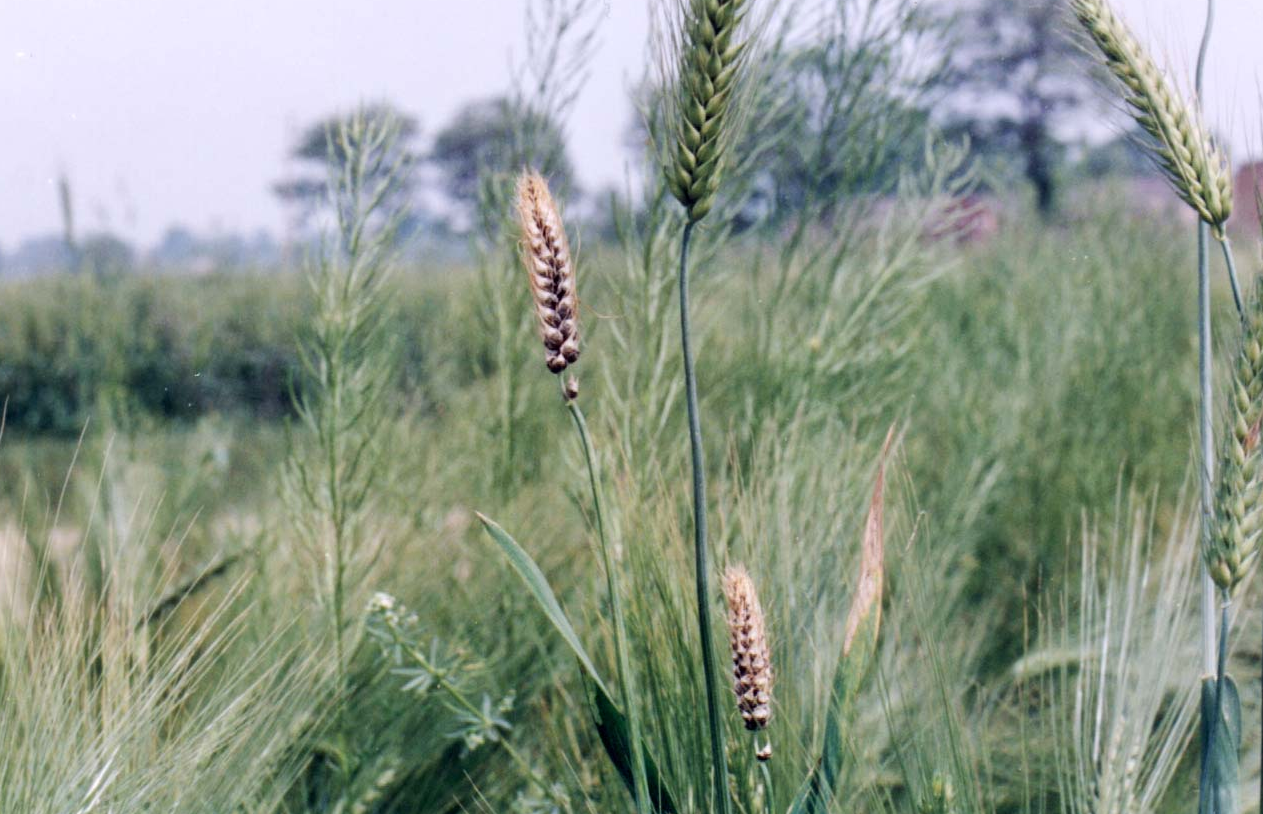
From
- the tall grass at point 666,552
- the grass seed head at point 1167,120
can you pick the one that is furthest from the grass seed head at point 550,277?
the grass seed head at point 1167,120

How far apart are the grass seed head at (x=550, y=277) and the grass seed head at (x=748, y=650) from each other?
0.12 m

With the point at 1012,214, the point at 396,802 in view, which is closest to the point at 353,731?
the point at 396,802

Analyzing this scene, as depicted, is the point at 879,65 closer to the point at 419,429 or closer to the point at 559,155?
the point at 559,155

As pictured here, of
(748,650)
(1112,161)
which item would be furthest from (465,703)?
(1112,161)

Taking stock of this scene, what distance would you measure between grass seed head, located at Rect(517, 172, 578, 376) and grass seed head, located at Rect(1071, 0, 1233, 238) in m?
0.29

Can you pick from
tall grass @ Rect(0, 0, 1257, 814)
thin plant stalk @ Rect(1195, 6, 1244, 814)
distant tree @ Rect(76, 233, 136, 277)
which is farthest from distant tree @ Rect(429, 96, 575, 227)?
distant tree @ Rect(76, 233, 136, 277)

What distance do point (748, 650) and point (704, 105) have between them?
22cm

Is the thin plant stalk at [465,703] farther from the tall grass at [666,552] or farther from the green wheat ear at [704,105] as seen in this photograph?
the green wheat ear at [704,105]

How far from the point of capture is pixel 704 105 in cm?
42

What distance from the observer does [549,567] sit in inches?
35.1

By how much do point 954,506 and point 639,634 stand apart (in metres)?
0.63

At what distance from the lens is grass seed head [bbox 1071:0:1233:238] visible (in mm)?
501

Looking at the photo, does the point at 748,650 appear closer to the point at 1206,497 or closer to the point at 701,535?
the point at 701,535

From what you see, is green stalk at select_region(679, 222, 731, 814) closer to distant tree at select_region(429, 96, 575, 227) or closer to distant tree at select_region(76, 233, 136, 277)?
distant tree at select_region(429, 96, 575, 227)
